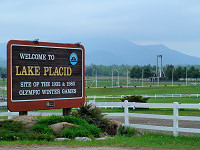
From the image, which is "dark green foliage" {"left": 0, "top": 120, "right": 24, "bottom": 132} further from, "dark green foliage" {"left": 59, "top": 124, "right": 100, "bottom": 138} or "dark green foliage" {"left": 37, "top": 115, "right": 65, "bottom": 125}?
"dark green foliage" {"left": 59, "top": 124, "right": 100, "bottom": 138}

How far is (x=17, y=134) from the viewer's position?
13148 millimetres

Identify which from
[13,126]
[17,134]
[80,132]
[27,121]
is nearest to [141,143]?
[80,132]

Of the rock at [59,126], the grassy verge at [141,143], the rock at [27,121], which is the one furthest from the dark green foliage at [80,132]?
the rock at [27,121]

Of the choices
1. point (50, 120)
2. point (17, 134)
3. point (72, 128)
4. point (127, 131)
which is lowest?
point (127, 131)

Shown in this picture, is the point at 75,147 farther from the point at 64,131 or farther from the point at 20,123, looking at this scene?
the point at 20,123

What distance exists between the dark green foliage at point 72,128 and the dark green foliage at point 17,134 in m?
0.56

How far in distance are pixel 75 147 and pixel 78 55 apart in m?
7.80

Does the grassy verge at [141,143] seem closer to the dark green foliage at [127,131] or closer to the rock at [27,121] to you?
the dark green foliage at [127,131]

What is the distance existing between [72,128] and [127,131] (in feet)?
8.90

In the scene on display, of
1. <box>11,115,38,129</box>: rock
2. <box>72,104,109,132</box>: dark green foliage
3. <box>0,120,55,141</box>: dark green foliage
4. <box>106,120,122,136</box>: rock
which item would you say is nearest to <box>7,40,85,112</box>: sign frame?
<box>11,115,38,129</box>: rock

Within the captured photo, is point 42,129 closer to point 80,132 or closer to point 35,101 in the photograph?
point 80,132

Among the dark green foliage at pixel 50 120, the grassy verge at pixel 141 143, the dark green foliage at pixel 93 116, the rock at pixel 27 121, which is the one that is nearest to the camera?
the grassy verge at pixel 141 143

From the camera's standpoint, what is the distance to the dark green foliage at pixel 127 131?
49.4ft

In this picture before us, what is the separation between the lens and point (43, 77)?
54.7 ft
